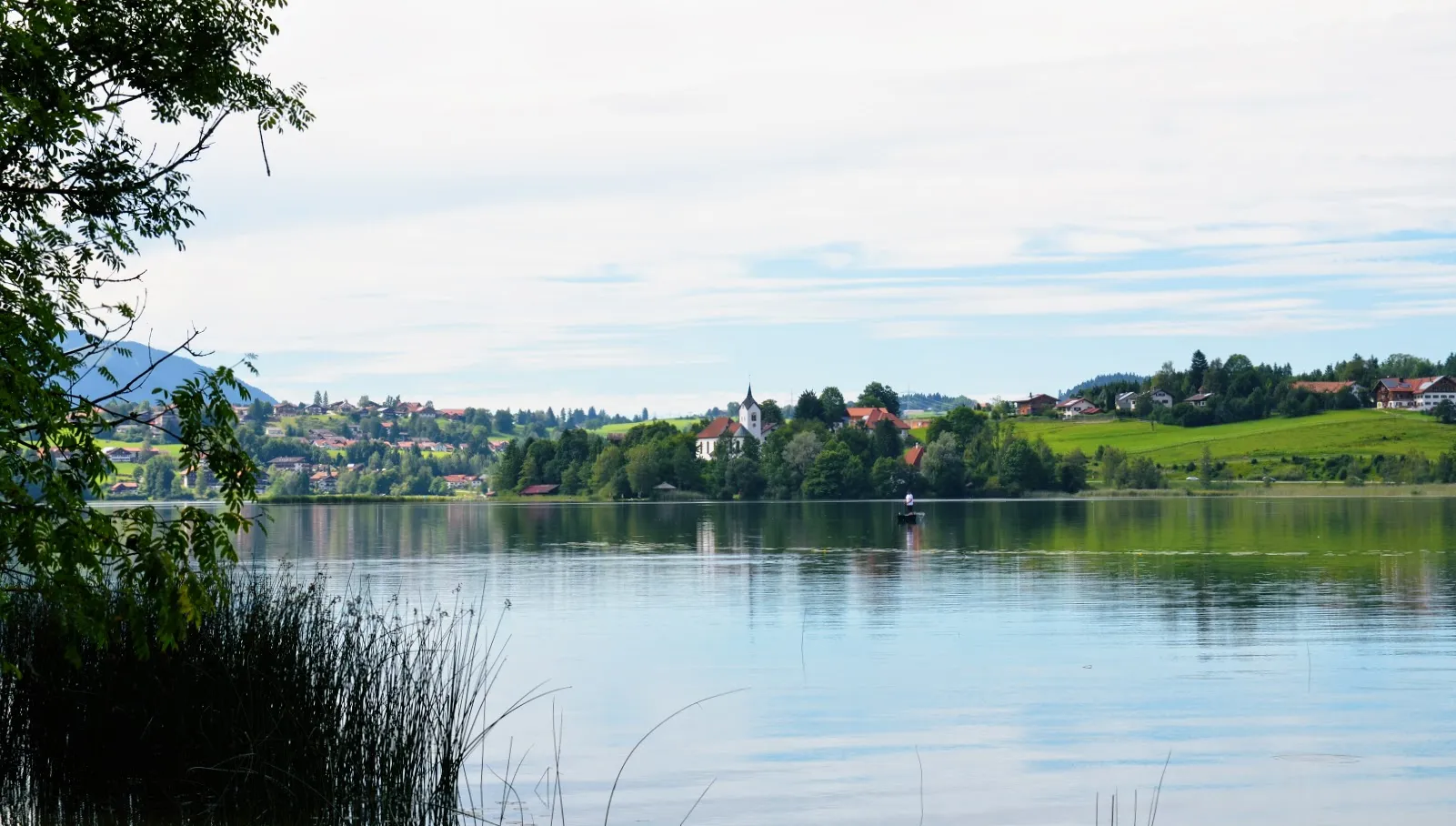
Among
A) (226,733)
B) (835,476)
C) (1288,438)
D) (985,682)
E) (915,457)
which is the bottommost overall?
(985,682)

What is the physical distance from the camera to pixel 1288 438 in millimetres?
177750

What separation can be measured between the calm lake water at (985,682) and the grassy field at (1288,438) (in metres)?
122

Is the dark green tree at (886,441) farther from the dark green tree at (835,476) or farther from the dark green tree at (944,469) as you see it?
the dark green tree at (944,469)

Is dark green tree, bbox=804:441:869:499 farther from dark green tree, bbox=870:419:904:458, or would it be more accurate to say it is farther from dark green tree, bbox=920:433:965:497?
dark green tree, bbox=920:433:965:497

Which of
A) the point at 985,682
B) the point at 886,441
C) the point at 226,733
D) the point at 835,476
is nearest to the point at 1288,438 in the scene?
the point at 886,441

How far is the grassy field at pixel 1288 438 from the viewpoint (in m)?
170

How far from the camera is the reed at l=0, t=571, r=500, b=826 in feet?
43.7

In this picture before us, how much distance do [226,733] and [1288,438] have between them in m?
178

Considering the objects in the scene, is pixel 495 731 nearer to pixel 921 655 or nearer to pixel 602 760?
pixel 602 760

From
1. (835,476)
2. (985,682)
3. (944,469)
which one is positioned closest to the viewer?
(985,682)

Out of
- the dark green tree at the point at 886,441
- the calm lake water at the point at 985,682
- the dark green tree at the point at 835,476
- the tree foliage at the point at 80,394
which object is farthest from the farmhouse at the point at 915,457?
the tree foliage at the point at 80,394

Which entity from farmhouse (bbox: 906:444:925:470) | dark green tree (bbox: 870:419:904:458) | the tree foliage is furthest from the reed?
dark green tree (bbox: 870:419:904:458)

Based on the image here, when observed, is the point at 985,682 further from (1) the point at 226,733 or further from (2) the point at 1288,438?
(2) the point at 1288,438

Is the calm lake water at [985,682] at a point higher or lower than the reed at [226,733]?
lower
